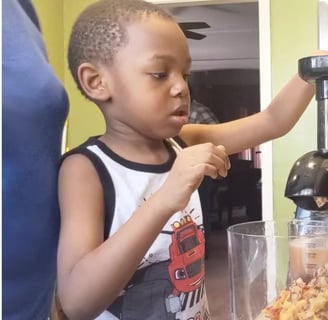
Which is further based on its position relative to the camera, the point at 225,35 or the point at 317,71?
the point at 225,35

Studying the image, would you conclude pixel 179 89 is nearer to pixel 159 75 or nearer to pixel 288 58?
pixel 159 75

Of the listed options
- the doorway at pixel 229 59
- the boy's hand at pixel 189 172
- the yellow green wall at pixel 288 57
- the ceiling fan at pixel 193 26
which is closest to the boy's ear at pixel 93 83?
the boy's hand at pixel 189 172

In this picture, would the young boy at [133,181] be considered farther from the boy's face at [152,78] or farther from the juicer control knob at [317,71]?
the juicer control knob at [317,71]

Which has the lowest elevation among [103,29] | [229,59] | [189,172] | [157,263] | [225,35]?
[157,263]

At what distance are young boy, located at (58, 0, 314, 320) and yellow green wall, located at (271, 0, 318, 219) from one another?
72.8 inches

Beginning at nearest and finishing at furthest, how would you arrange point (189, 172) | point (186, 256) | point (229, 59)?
point (189, 172) < point (186, 256) < point (229, 59)

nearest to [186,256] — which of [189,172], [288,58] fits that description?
[189,172]

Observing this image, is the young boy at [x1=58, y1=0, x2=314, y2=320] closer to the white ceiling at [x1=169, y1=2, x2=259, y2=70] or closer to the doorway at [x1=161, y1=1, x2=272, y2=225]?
the doorway at [x1=161, y1=1, x2=272, y2=225]

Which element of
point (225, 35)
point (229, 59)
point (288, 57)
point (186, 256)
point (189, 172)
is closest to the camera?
point (189, 172)

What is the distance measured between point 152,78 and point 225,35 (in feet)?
14.8

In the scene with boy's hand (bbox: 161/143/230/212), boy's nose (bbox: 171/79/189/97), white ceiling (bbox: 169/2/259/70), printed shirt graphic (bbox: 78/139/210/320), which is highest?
white ceiling (bbox: 169/2/259/70)

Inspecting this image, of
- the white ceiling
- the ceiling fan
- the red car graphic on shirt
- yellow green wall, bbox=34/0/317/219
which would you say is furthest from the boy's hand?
the ceiling fan

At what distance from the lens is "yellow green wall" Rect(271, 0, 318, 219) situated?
246cm

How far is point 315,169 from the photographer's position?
1.84 feet
